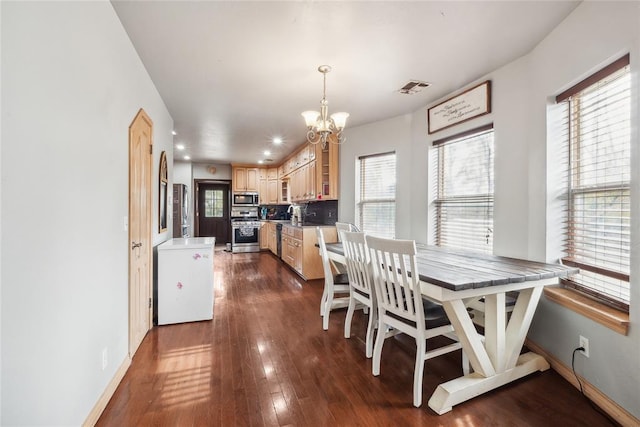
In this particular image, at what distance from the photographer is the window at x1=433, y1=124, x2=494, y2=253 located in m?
2.78

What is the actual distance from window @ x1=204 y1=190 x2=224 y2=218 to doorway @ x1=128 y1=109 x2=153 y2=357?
18.8 ft

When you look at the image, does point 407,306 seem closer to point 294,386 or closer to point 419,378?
point 419,378

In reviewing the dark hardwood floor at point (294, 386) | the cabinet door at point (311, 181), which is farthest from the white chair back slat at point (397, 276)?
the cabinet door at point (311, 181)

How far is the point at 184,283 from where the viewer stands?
2.87 meters

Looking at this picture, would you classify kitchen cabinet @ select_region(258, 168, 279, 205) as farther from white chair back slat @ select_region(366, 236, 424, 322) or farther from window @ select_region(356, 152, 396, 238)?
white chair back slat @ select_region(366, 236, 424, 322)

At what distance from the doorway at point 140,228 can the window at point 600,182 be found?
123 inches

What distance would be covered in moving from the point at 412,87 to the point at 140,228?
286cm

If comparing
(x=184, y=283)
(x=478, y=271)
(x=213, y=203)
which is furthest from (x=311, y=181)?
(x=213, y=203)

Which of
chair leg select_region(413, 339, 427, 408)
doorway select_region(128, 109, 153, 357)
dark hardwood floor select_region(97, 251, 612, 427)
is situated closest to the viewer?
dark hardwood floor select_region(97, 251, 612, 427)

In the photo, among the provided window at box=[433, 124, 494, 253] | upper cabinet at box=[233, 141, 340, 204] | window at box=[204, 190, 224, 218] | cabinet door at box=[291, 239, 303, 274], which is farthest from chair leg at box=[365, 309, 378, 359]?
window at box=[204, 190, 224, 218]

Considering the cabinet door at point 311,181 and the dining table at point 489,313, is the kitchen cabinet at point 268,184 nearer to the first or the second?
the cabinet door at point 311,181

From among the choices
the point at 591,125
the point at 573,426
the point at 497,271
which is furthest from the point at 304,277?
the point at 591,125

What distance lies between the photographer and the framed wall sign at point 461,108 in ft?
8.87

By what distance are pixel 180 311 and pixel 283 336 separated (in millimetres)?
1107
